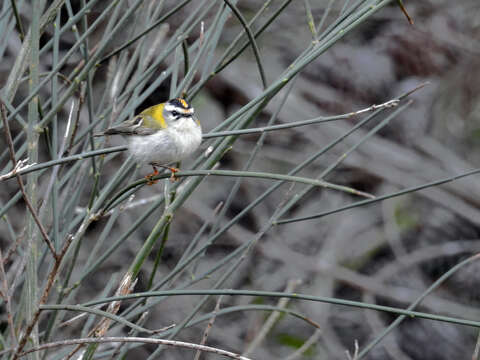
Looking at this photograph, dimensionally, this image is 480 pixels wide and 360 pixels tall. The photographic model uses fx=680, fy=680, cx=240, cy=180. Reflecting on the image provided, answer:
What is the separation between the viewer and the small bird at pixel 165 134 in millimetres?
2568

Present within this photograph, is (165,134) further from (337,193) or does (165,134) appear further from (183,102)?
(337,193)

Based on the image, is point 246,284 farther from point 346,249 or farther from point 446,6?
point 446,6

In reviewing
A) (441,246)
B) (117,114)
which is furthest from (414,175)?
(117,114)

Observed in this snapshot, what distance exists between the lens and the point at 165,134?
276cm

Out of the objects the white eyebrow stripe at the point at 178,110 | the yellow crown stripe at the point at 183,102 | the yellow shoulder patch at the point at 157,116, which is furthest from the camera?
the yellow shoulder patch at the point at 157,116

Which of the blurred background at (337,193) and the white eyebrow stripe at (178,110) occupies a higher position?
the white eyebrow stripe at (178,110)

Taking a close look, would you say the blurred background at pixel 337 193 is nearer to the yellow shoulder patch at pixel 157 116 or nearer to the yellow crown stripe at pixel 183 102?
the yellow shoulder patch at pixel 157 116

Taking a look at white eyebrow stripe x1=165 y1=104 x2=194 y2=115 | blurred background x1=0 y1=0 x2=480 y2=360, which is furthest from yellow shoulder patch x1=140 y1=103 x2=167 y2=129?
blurred background x1=0 y1=0 x2=480 y2=360

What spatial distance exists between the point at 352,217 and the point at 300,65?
5.28 meters

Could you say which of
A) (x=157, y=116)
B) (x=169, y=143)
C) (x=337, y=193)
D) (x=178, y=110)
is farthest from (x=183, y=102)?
(x=337, y=193)

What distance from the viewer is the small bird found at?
2568mm

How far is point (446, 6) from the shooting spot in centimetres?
630

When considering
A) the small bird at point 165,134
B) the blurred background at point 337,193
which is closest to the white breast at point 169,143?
the small bird at point 165,134

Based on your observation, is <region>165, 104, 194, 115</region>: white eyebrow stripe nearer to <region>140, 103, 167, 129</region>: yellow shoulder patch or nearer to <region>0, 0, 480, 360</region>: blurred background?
<region>140, 103, 167, 129</region>: yellow shoulder patch
